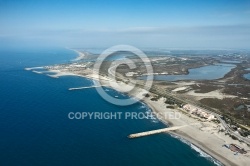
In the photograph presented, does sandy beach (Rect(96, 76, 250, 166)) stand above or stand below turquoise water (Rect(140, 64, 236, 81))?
below

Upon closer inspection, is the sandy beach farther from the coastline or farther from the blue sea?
the blue sea

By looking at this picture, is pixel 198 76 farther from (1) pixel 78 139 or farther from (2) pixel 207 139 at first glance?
(1) pixel 78 139

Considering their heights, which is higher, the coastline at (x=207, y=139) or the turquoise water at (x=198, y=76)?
the turquoise water at (x=198, y=76)

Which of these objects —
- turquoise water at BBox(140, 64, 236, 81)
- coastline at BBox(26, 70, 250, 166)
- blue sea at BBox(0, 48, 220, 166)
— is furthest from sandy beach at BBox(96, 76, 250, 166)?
turquoise water at BBox(140, 64, 236, 81)

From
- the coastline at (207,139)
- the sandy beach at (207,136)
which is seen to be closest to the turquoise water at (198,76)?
the coastline at (207,139)

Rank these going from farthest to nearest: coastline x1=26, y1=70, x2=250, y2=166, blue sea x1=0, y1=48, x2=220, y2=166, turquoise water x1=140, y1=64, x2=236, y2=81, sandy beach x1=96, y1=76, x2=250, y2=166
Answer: turquoise water x1=140, y1=64, x2=236, y2=81, sandy beach x1=96, y1=76, x2=250, y2=166, coastline x1=26, y1=70, x2=250, y2=166, blue sea x1=0, y1=48, x2=220, y2=166

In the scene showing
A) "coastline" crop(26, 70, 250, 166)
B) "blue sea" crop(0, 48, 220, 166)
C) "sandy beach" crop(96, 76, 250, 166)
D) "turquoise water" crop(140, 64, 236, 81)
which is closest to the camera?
"blue sea" crop(0, 48, 220, 166)

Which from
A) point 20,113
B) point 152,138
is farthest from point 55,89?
point 152,138

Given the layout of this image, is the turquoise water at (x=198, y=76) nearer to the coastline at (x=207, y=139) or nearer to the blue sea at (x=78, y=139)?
the blue sea at (x=78, y=139)

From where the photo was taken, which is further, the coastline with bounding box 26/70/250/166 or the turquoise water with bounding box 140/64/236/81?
the turquoise water with bounding box 140/64/236/81

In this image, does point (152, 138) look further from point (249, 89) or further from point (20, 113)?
point (249, 89)

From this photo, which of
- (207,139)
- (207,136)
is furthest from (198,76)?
(207,139)
